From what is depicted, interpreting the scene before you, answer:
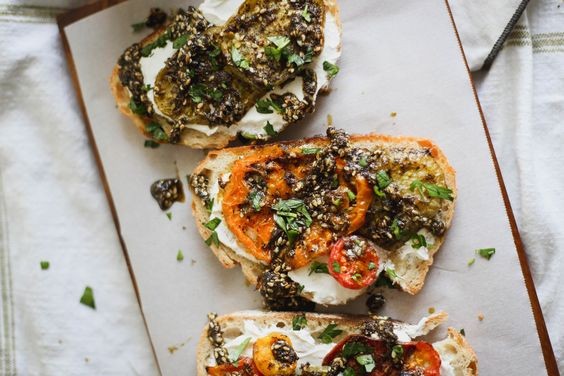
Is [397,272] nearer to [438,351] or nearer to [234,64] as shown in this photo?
[438,351]

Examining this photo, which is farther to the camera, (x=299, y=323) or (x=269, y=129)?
(x=269, y=129)

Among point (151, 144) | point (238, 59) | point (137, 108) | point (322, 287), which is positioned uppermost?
point (238, 59)

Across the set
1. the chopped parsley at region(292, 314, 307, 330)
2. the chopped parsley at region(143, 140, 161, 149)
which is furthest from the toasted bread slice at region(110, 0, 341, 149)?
the chopped parsley at region(292, 314, 307, 330)

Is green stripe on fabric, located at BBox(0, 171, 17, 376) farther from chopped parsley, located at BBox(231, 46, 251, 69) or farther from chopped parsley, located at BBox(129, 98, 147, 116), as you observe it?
chopped parsley, located at BBox(231, 46, 251, 69)

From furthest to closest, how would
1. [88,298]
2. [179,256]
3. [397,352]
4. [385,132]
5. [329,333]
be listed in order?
[88,298] < [179,256] < [385,132] < [329,333] < [397,352]

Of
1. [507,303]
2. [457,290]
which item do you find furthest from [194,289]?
[507,303]

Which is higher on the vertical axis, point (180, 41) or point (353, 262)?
point (180, 41)

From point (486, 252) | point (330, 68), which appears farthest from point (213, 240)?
point (486, 252)

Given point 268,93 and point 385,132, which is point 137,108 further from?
point 385,132

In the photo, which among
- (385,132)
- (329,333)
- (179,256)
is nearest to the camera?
(329,333)
